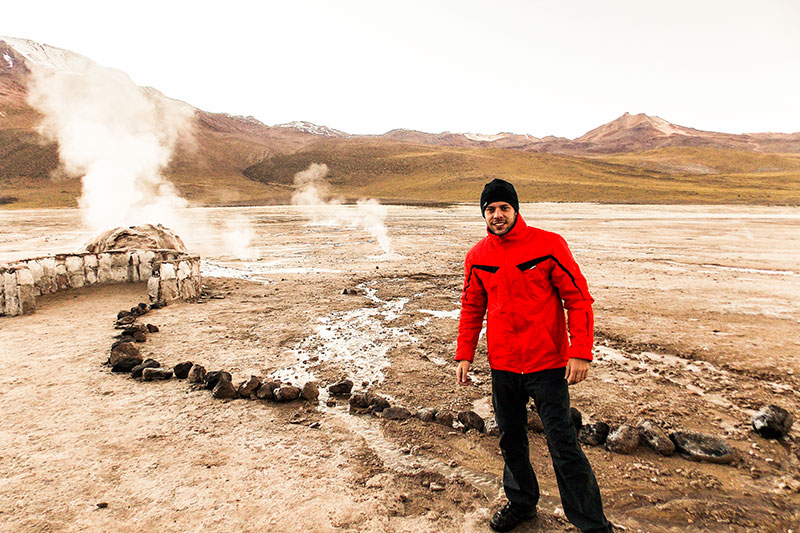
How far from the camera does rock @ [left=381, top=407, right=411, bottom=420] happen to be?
4.61 metres

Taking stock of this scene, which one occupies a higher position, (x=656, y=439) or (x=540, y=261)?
(x=540, y=261)

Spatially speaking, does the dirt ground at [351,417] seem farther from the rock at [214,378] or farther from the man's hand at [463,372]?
the man's hand at [463,372]

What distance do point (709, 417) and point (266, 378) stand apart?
5005 millimetres

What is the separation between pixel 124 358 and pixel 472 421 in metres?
4.79

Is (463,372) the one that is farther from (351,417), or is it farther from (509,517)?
(351,417)

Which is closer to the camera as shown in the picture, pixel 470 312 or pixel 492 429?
pixel 470 312

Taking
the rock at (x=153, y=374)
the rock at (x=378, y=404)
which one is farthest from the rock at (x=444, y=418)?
the rock at (x=153, y=374)

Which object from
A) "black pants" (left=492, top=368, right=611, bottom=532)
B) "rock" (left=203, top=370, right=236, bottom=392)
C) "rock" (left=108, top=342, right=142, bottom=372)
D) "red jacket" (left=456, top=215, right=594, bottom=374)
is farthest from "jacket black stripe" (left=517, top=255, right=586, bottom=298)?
"rock" (left=108, top=342, right=142, bottom=372)

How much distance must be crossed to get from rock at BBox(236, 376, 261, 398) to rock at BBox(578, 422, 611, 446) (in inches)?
141

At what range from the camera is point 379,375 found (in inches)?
231

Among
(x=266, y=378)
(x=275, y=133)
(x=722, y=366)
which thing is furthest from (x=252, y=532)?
(x=275, y=133)

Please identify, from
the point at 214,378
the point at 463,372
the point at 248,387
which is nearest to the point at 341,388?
the point at 248,387

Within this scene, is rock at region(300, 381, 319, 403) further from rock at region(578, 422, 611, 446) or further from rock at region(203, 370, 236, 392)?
rock at region(578, 422, 611, 446)

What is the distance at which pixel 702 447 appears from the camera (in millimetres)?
3785
